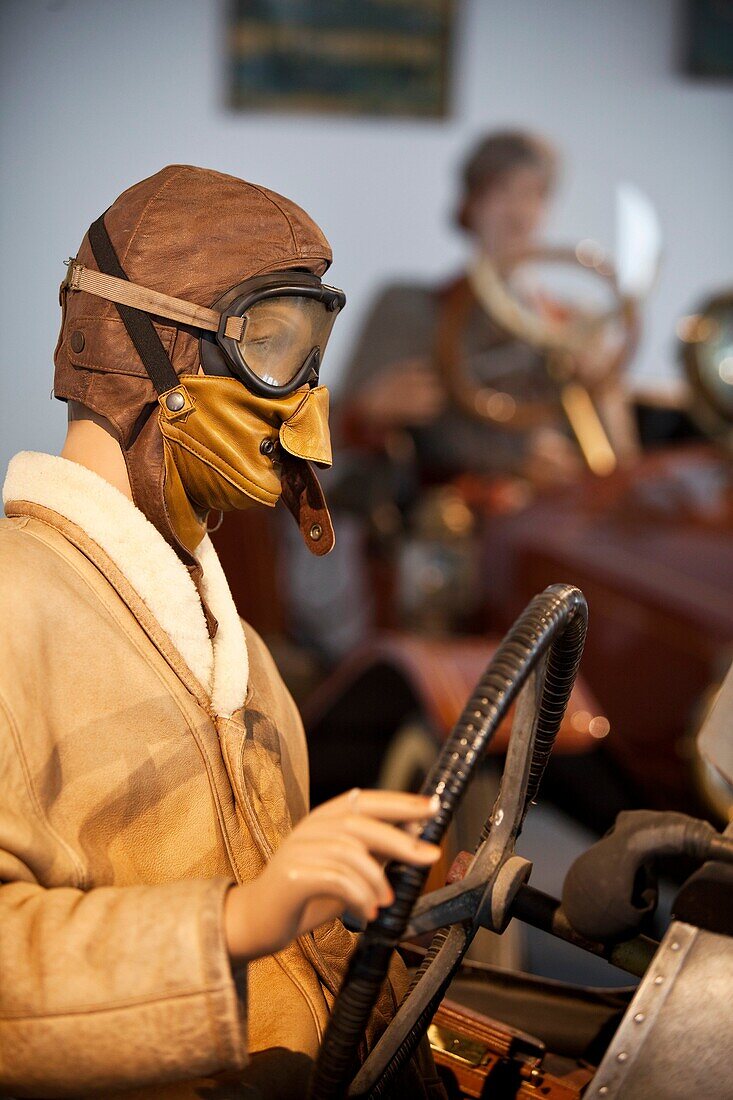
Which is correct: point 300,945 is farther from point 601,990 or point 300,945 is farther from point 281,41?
point 281,41

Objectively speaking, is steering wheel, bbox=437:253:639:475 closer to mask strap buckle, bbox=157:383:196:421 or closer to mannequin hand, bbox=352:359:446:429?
mannequin hand, bbox=352:359:446:429

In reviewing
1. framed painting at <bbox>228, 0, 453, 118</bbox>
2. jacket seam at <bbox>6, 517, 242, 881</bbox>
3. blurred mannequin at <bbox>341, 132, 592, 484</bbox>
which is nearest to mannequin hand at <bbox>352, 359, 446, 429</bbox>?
blurred mannequin at <bbox>341, 132, 592, 484</bbox>

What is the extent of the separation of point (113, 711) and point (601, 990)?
67 centimetres

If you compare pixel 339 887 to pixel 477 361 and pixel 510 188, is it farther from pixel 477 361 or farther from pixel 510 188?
pixel 510 188

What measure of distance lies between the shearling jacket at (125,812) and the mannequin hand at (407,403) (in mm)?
2950

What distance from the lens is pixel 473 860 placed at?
973mm

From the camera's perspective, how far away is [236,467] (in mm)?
1022

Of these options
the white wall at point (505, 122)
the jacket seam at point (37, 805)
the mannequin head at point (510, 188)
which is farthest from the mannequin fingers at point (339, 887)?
the mannequin head at point (510, 188)

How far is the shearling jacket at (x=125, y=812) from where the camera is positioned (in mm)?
825

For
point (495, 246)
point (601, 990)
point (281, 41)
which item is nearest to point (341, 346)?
point (495, 246)

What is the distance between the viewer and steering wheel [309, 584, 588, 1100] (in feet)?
2.61

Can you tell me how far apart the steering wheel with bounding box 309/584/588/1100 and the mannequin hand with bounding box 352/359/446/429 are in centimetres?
307

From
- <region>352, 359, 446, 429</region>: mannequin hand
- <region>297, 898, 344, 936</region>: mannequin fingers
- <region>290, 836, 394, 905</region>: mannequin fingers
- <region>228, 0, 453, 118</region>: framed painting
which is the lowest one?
<region>352, 359, 446, 429</region>: mannequin hand

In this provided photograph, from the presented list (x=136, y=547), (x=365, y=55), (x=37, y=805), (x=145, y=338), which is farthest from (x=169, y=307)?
(x=365, y=55)
